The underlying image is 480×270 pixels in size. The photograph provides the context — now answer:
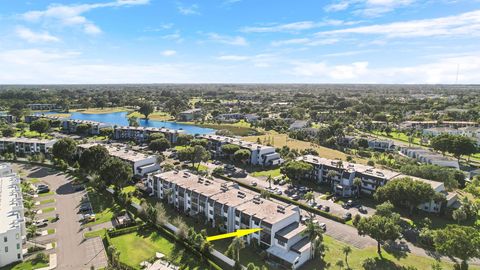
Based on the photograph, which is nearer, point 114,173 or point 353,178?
point 114,173

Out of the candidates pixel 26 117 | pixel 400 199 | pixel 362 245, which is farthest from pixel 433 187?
pixel 26 117

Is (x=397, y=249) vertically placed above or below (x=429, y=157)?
below

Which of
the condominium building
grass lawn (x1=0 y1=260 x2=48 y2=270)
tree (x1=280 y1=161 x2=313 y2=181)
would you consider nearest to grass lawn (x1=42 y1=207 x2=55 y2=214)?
grass lawn (x1=0 y1=260 x2=48 y2=270)

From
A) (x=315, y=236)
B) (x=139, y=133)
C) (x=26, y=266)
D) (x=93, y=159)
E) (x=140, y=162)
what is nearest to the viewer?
(x=26, y=266)

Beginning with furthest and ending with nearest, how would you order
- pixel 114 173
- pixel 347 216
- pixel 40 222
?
pixel 114 173, pixel 347 216, pixel 40 222

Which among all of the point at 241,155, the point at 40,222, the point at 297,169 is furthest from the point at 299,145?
the point at 40,222

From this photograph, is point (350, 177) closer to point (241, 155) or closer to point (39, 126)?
point (241, 155)

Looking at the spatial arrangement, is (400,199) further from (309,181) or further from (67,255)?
Result: (67,255)

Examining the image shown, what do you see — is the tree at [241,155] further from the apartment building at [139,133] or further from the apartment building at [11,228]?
the apartment building at [11,228]
